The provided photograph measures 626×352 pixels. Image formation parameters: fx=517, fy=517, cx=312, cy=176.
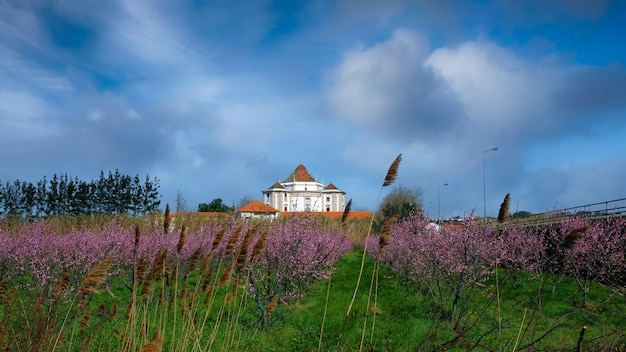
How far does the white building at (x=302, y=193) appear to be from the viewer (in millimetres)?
97312

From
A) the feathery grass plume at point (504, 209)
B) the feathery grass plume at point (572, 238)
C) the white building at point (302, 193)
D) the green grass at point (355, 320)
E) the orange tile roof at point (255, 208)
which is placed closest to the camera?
the feathery grass plume at point (572, 238)

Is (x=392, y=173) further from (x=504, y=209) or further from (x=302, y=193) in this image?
(x=302, y=193)

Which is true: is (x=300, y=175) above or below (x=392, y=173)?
above

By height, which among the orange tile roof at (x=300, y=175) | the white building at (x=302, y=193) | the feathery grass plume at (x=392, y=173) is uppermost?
the orange tile roof at (x=300, y=175)

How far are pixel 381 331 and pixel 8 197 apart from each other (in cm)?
4984

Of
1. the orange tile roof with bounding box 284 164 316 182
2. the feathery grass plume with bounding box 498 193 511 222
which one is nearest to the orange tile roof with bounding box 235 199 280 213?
the orange tile roof with bounding box 284 164 316 182

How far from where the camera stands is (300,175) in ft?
340

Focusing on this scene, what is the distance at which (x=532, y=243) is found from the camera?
1953 cm

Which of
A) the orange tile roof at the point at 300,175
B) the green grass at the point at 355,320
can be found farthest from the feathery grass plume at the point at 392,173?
the orange tile roof at the point at 300,175

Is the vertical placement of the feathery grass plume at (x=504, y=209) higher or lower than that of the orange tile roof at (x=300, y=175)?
lower

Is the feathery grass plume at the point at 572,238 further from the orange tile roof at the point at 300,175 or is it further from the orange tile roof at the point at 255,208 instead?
the orange tile roof at the point at 300,175

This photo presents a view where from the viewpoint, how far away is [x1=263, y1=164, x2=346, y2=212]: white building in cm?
9731

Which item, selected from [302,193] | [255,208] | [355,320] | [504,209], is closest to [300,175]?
[302,193]

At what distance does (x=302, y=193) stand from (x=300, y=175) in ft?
25.5
